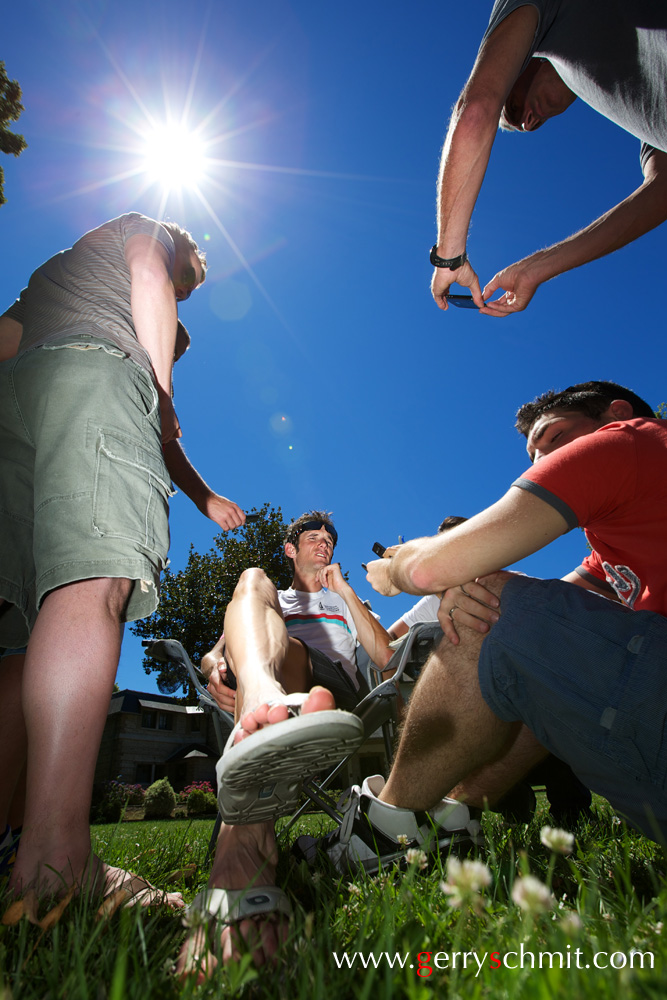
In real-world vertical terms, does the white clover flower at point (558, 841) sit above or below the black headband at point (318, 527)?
below

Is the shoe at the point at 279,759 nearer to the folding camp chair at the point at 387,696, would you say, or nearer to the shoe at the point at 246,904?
the shoe at the point at 246,904

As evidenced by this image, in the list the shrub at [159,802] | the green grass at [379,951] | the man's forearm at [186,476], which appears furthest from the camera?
the shrub at [159,802]

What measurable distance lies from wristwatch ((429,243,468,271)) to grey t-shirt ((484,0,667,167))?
79 cm

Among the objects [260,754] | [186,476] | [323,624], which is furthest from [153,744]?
[260,754]

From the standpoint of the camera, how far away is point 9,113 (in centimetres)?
1086

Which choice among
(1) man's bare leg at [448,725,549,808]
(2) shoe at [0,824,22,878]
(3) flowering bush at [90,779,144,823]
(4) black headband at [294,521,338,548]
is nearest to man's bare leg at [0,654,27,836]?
(2) shoe at [0,824,22,878]

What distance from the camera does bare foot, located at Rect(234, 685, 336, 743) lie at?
50.4 inches

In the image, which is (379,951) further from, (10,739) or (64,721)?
(10,739)

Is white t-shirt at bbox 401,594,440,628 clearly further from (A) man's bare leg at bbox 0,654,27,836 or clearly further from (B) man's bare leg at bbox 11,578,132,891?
(B) man's bare leg at bbox 11,578,132,891

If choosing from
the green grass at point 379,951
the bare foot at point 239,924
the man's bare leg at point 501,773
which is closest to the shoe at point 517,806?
the man's bare leg at point 501,773

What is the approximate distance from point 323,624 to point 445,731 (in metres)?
2.32

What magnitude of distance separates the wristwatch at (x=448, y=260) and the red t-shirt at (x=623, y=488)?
53.3 inches

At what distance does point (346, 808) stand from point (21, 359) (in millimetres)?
2087

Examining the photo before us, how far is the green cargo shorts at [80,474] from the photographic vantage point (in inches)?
61.2
